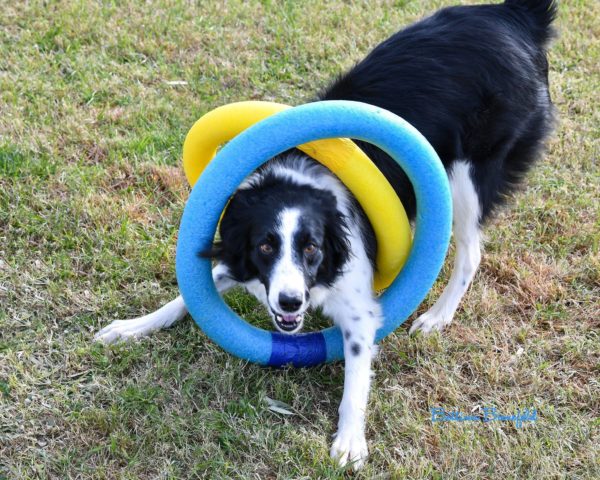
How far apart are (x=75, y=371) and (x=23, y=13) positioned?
13.7 feet

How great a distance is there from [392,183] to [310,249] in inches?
A: 32.2

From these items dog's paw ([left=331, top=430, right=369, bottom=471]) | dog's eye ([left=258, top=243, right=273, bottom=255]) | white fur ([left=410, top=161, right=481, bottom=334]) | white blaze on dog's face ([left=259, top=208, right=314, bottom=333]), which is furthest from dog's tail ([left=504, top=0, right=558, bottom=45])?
dog's paw ([left=331, top=430, right=369, bottom=471])

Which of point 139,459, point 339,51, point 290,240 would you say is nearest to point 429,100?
point 290,240

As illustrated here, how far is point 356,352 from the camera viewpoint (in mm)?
3639

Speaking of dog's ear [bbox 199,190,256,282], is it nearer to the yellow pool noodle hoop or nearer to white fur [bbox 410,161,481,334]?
the yellow pool noodle hoop

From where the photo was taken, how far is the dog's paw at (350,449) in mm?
3340

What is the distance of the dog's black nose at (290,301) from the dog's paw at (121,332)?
3.65ft

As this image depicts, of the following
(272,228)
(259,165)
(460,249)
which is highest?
(259,165)

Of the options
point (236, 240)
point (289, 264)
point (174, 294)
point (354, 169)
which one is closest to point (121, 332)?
point (174, 294)

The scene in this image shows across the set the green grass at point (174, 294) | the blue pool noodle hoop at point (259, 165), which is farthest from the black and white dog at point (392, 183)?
the green grass at point (174, 294)

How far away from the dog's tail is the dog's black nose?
7.41ft

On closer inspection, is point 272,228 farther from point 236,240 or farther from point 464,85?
point 464,85

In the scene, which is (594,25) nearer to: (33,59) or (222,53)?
(222,53)

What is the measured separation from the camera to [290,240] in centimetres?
329
